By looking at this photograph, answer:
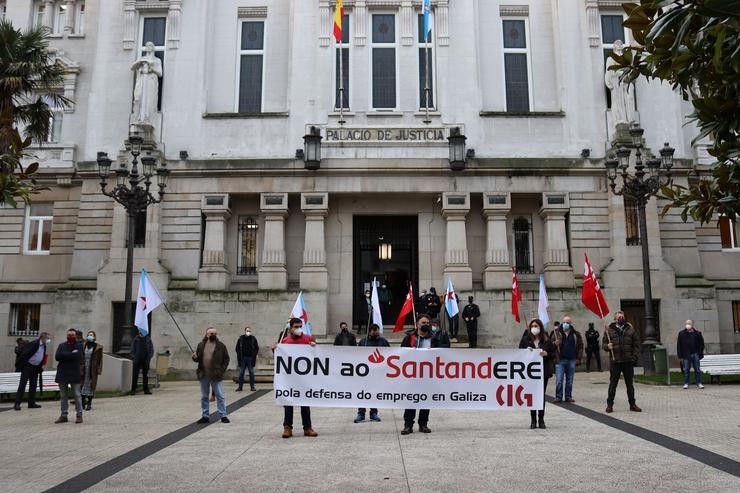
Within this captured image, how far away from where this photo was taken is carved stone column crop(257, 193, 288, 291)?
25453 millimetres

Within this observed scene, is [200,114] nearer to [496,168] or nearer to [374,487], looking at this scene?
[496,168]

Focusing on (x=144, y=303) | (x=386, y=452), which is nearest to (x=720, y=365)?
(x=386, y=452)

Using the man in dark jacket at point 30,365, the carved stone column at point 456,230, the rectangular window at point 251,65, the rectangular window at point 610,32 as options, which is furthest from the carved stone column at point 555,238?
the man in dark jacket at point 30,365

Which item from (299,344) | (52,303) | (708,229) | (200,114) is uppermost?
(200,114)

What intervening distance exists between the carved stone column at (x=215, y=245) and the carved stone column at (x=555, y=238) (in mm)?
13045

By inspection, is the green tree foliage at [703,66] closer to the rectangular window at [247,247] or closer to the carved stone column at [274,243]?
the carved stone column at [274,243]

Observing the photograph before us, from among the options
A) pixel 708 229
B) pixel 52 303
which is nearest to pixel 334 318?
pixel 52 303

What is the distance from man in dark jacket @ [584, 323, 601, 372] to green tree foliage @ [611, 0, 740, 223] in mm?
18760

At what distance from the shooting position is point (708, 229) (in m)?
27.3

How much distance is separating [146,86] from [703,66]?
82.9ft

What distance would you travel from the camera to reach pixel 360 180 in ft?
85.8

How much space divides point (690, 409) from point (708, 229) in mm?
16730

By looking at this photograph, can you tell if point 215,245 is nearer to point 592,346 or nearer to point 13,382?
point 13,382

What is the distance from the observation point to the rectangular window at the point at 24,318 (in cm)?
2802
